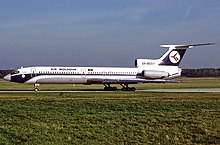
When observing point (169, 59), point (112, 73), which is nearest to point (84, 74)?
point (112, 73)

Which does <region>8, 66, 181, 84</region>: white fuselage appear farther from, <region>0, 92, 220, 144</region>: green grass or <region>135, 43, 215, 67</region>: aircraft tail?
<region>0, 92, 220, 144</region>: green grass

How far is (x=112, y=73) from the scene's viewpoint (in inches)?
2169

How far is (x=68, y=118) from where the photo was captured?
21391 millimetres

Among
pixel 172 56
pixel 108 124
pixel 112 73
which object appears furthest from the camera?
pixel 172 56

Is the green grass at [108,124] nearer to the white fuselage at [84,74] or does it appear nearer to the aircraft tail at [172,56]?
the white fuselage at [84,74]

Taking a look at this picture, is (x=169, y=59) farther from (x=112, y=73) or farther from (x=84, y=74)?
(x=84, y=74)

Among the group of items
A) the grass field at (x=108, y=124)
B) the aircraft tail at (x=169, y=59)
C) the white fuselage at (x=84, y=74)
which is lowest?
the grass field at (x=108, y=124)

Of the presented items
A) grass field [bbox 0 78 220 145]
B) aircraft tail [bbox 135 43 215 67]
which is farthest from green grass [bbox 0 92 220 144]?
aircraft tail [bbox 135 43 215 67]

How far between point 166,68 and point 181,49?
12.0ft

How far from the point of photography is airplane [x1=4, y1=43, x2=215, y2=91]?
169 ft

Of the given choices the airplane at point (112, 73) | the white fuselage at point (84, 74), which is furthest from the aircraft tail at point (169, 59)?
the white fuselage at point (84, 74)

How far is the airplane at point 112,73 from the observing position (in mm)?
51656

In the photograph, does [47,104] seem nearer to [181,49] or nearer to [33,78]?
[33,78]

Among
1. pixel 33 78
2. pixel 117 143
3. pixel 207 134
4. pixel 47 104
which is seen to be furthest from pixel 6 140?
pixel 33 78
